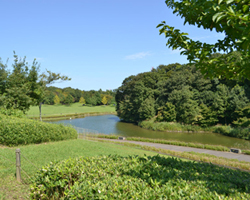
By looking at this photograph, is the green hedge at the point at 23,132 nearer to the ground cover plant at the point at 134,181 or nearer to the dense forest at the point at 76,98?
the ground cover plant at the point at 134,181

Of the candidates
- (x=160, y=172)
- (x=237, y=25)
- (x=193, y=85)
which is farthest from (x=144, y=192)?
(x=193, y=85)

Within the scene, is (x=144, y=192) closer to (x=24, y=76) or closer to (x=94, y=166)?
(x=94, y=166)

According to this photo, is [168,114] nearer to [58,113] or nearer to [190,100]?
[190,100]

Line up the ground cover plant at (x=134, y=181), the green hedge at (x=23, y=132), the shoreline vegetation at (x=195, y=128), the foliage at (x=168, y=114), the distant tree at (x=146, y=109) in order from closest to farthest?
1. the ground cover plant at (x=134, y=181)
2. the green hedge at (x=23, y=132)
3. the shoreline vegetation at (x=195, y=128)
4. the foliage at (x=168, y=114)
5. the distant tree at (x=146, y=109)

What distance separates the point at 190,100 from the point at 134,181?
4095cm

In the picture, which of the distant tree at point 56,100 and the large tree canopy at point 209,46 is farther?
the distant tree at point 56,100

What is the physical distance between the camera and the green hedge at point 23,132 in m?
11.4

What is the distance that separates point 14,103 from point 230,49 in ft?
51.9

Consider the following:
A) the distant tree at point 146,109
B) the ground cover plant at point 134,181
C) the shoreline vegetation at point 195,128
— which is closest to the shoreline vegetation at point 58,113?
the distant tree at point 146,109

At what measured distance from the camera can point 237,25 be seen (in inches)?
114

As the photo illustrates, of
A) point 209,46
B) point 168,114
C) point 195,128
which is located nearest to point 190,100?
point 168,114

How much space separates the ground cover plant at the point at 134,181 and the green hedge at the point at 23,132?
7756 millimetres

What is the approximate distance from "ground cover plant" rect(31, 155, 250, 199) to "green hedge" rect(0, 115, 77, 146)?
7756 millimetres

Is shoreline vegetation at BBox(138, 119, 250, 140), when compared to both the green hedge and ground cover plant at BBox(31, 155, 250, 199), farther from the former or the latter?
ground cover plant at BBox(31, 155, 250, 199)
